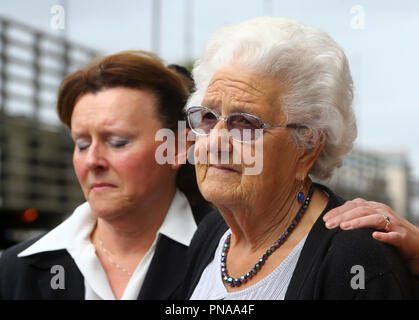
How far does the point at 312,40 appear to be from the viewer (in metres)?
2.01

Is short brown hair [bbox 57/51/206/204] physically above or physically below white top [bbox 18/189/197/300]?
above

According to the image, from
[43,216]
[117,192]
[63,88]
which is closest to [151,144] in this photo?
[117,192]

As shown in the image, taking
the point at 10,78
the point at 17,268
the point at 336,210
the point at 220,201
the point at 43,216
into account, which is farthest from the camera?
the point at 43,216

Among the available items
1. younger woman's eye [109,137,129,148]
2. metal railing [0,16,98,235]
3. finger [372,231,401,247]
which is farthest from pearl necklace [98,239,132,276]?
metal railing [0,16,98,235]

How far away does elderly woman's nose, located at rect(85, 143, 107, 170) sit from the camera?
2.79 m

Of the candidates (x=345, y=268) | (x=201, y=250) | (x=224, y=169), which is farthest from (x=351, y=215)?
(x=201, y=250)

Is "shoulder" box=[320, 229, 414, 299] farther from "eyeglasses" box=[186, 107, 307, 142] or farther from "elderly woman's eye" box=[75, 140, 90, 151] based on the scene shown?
"elderly woman's eye" box=[75, 140, 90, 151]

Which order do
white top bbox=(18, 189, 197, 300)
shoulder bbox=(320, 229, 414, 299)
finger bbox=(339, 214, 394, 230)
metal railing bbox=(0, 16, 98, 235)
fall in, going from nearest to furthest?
shoulder bbox=(320, 229, 414, 299) → finger bbox=(339, 214, 394, 230) → white top bbox=(18, 189, 197, 300) → metal railing bbox=(0, 16, 98, 235)

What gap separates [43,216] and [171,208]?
26696 mm

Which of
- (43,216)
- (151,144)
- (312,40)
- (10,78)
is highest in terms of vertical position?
(10,78)

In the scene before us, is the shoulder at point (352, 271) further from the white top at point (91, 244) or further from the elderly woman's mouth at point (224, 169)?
the white top at point (91, 244)

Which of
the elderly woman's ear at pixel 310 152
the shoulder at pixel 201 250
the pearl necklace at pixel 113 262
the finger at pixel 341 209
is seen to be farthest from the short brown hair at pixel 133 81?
the finger at pixel 341 209

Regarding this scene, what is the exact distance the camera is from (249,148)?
2.00 metres
